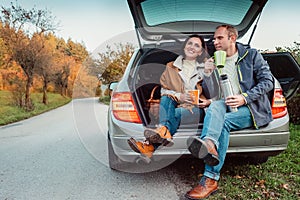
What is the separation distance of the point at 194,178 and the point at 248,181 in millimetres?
516

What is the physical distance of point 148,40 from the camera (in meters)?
3.60

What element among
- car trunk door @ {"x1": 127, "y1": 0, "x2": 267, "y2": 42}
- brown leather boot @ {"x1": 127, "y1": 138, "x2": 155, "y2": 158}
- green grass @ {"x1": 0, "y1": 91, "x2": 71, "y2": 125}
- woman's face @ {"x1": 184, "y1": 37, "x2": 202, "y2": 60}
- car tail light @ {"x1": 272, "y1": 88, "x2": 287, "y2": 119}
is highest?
car trunk door @ {"x1": 127, "y1": 0, "x2": 267, "y2": 42}

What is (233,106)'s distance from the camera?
2377mm

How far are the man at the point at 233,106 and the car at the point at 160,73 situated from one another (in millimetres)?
103

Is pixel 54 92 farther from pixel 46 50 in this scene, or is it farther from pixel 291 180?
pixel 291 180

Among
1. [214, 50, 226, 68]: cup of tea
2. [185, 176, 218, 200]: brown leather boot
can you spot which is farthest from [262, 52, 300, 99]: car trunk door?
[185, 176, 218, 200]: brown leather boot

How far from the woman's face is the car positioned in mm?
259

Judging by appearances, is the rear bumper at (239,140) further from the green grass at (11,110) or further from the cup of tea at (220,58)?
the green grass at (11,110)

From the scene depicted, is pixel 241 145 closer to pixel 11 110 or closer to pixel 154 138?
pixel 154 138

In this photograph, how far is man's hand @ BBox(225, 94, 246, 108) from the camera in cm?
236

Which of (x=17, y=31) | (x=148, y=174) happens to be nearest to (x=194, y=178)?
(x=148, y=174)

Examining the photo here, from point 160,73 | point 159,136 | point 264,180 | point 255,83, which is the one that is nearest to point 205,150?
point 159,136

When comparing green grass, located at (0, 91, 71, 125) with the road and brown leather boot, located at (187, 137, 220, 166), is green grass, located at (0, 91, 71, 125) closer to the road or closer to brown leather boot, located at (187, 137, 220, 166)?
the road

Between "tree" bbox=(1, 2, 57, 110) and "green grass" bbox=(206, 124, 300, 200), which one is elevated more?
"tree" bbox=(1, 2, 57, 110)
